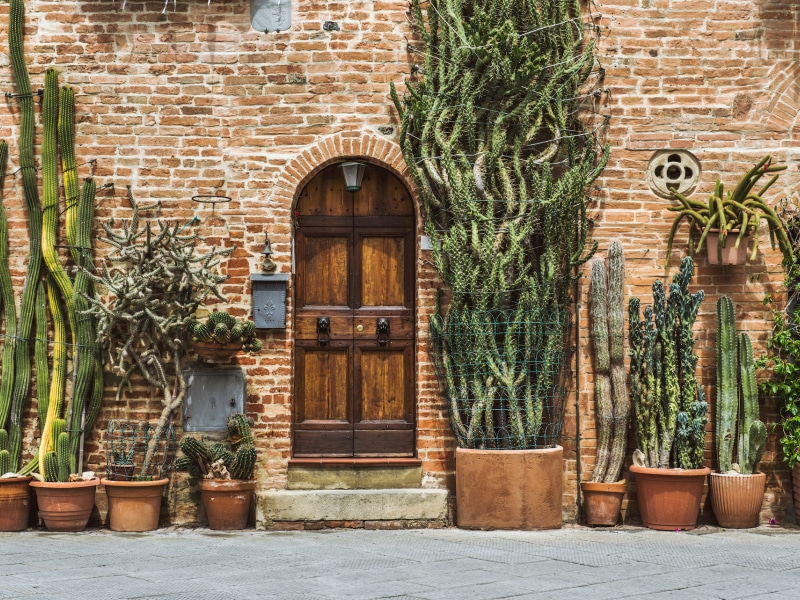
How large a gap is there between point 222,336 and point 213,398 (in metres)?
0.65

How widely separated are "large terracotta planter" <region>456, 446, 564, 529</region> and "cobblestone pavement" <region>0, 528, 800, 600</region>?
0.14 meters

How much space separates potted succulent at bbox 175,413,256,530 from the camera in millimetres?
7770

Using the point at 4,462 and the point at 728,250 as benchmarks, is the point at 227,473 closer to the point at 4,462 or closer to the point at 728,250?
the point at 4,462

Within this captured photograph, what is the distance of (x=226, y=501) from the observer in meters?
7.81

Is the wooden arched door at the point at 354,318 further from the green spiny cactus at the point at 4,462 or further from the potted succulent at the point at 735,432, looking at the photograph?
the potted succulent at the point at 735,432

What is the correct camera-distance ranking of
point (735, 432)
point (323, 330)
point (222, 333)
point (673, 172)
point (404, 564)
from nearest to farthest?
point (404, 564) < point (222, 333) < point (735, 432) < point (323, 330) < point (673, 172)

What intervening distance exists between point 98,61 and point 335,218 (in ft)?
7.32

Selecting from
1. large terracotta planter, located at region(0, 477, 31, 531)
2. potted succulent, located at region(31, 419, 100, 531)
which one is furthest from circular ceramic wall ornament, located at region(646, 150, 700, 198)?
large terracotta planter, located at region(0, 477, 31, 531)

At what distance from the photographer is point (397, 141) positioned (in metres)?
8.25

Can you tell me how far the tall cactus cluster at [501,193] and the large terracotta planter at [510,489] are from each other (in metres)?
0.17

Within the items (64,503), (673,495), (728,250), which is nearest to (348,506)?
(64,503)

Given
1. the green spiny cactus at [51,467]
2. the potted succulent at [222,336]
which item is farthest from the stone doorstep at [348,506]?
the green spiny cactus at [51,467]

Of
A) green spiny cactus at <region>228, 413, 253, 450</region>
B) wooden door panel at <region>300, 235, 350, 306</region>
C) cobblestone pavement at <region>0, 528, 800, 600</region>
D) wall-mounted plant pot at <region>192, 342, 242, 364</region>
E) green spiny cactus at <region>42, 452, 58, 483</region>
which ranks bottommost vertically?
cobblestone pavement at <region>0, 528, 800, 600</region>

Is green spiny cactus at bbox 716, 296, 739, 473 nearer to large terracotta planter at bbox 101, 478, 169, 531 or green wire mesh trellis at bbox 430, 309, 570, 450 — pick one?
green wire mesh trellis at bbox 430, 309, 570, 450
